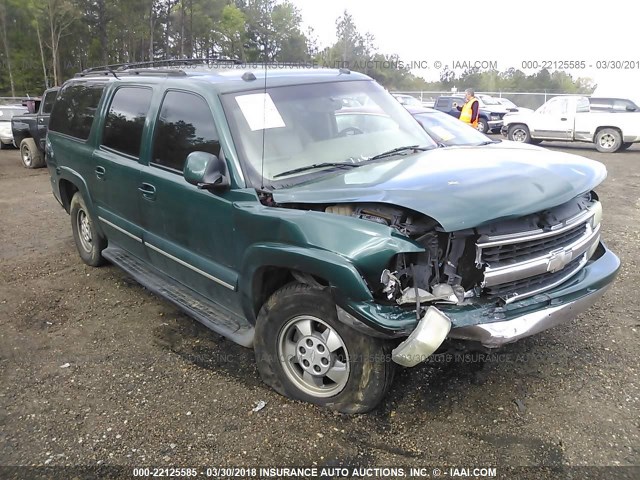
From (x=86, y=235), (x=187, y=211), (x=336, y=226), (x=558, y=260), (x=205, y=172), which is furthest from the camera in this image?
(x=86, y=235)

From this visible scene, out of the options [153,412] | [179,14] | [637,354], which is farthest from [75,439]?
[179,14]

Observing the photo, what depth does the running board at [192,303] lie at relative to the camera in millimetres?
3500

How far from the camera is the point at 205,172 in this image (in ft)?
10.5

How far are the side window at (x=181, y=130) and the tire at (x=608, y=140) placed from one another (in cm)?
1511

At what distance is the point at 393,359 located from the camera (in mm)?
2658

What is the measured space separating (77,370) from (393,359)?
7.67 feet

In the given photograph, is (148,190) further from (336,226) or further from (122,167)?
(336,226)

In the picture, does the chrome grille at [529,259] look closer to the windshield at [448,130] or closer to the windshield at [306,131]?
the windshield at [306,131]

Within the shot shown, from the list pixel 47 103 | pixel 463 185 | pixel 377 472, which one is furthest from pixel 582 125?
pixel 377 472

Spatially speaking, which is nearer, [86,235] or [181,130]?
[181,130]

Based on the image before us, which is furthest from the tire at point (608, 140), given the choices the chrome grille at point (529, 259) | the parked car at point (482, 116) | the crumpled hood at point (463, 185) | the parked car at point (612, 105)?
the chrome grille at point (529, 259)

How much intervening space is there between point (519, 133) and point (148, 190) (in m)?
16.2

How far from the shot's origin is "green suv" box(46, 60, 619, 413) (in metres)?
2.72

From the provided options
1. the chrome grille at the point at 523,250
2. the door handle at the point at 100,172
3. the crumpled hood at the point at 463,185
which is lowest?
the chrome grille at the point at 523,250
